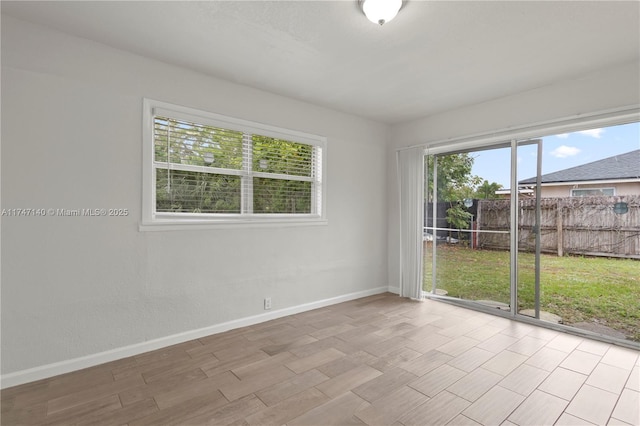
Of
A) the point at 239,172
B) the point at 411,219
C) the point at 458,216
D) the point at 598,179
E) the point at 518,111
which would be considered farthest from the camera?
the point at 411,219

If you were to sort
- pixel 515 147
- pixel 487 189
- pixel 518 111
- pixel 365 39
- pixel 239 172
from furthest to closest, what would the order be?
pixel 487 189 < pixel 515 147 < pixel 518 111 < pixel 239 172 < pixel 365 39

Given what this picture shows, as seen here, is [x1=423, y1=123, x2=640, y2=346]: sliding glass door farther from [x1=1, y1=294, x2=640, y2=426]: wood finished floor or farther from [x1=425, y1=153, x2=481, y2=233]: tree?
[x1=1, y1=294, x2=640, y2=426]: wood finished floor

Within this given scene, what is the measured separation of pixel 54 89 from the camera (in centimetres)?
240

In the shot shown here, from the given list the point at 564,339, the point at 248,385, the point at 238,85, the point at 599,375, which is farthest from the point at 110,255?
→ the point at 564,339

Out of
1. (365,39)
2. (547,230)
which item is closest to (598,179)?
(547,230)

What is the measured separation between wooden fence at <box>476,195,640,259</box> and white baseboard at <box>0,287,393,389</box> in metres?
2.58

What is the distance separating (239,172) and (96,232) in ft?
4.69

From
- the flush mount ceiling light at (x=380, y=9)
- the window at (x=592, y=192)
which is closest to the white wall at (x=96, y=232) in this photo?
the flush mount ceiling light at (x=380, y=9)

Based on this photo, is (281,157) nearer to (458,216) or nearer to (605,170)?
(458,216)

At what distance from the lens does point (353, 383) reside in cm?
228

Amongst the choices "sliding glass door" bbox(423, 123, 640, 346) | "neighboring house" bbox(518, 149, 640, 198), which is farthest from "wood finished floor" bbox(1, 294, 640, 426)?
"neighboring house" bbox(518, 149, 640, 198)

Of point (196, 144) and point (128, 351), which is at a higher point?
point (196, 144)

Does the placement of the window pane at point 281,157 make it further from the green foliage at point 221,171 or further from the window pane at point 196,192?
the window pane at point 196,192

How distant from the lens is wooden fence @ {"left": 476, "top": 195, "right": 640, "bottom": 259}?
312cm
